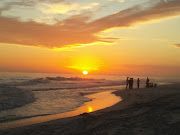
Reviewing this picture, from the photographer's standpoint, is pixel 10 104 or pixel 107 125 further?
pixel 10 104

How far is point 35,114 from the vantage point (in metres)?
12.3

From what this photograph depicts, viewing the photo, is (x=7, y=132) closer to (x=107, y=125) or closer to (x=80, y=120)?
(x=80, y=120)

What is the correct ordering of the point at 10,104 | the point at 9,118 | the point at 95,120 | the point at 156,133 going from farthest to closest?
the point at 10,104
the point at 9,118
the point at 95,120
the point at 156,133

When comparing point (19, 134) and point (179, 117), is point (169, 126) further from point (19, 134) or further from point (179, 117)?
point (19, 134)

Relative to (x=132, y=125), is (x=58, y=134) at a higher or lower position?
lower

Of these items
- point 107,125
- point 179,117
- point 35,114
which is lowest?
point 35,114

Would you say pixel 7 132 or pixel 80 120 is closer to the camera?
pixel 7 132

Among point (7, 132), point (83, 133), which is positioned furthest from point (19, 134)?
point (83, 133)

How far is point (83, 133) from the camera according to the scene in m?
7.20

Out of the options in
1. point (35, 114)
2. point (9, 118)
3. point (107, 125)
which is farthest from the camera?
point (35, 114)

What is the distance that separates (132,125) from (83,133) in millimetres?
2159

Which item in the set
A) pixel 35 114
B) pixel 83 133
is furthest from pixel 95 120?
pixel 35 114

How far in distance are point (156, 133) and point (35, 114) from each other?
8.94m

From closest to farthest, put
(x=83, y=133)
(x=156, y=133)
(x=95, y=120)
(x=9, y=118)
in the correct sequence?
(x=156, y=133) → (x=83, y=133) → (x=95, y=120) → (x=9, y=118)
